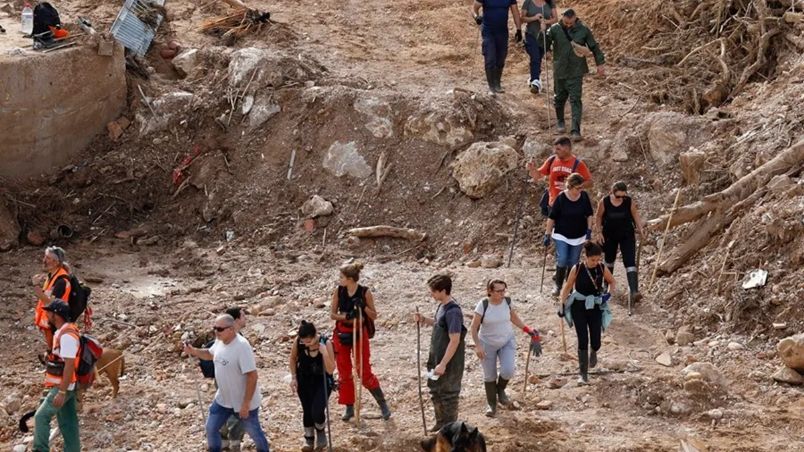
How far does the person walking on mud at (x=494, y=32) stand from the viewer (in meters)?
14.9

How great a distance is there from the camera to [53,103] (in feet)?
51.0

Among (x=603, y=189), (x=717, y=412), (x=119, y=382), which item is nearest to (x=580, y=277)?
(x=717, y=412)

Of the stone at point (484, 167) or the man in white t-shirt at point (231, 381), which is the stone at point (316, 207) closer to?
the stone at point (484, 167)

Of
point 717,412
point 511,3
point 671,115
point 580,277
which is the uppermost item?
point 511,3

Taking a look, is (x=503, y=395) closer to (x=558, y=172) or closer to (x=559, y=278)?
(x=559, y=278)

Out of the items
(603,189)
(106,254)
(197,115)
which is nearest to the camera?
(603,189)

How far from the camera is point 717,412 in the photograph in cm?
984

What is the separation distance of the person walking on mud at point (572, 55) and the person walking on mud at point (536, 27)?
3.69 ft

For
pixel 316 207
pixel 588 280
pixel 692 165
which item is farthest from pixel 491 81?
pixel 588 280

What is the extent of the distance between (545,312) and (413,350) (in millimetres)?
1362

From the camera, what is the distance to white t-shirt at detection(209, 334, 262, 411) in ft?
29.1

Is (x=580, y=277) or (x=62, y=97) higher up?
(x=62, y=97)

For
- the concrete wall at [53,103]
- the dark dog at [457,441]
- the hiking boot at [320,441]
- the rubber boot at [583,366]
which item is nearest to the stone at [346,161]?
the concrete wall at [53,103]

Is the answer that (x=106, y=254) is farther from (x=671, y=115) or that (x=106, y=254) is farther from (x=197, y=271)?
(x=671, y=115)
